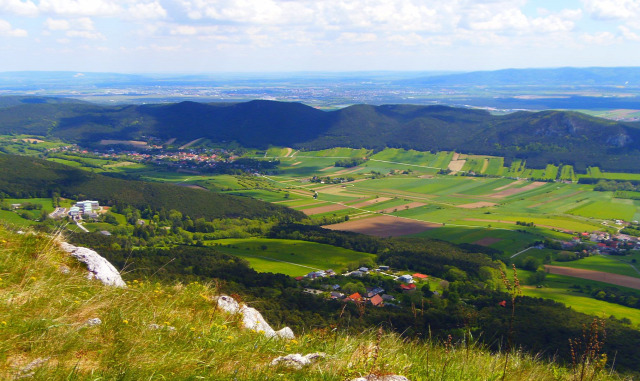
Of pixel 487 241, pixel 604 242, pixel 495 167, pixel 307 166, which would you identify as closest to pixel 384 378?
pixel 487 241

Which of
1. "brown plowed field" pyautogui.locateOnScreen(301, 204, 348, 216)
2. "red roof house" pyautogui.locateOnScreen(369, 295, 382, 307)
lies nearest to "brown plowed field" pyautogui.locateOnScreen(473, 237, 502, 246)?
"brown plowed field" pyautogui.locateOnScreen(301, 204, 348, 216)

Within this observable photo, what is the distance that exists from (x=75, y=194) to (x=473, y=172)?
400 ft

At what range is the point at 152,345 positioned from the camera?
6098mm

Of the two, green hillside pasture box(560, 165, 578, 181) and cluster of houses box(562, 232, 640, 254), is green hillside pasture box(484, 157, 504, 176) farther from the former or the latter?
cluster of houses box(562, 232, 640, 254)

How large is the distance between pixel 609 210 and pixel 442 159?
7763 centimetres

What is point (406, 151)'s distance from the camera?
7628 inches

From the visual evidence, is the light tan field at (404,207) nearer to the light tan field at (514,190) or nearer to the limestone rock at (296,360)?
the light tan field at (514,190)

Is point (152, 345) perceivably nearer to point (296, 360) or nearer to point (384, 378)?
point (296, 360)

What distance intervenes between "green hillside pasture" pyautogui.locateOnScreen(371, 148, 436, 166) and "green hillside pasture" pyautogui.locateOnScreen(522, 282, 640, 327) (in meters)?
121

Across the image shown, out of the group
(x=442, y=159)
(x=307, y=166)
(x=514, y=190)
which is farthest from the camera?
(x=442, y=159)

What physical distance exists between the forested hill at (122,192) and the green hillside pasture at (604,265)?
5312 centimetres

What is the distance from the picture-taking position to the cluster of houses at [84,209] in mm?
85062

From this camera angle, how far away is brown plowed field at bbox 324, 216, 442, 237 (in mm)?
84812

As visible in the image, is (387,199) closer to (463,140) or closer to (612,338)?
(612,338)
